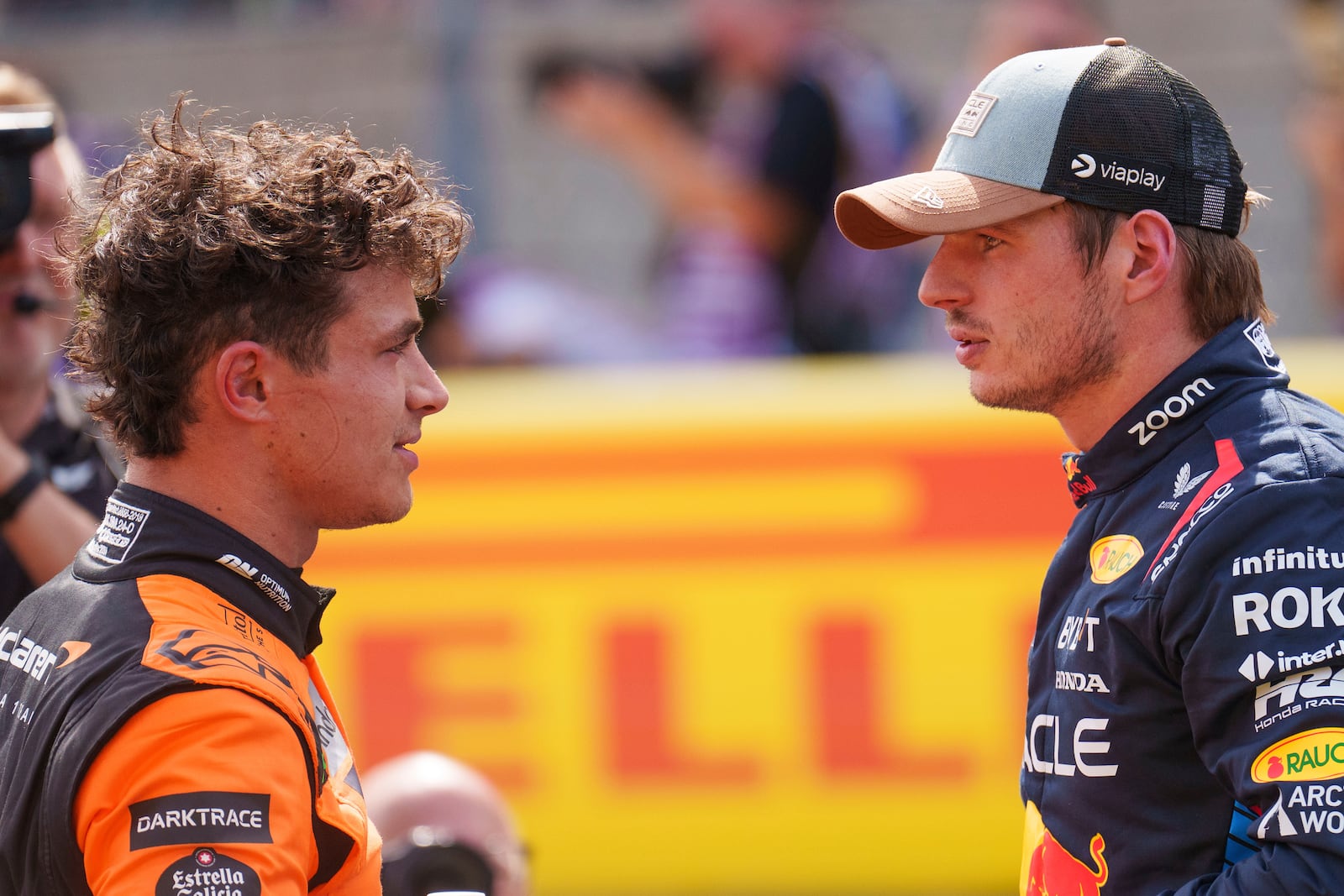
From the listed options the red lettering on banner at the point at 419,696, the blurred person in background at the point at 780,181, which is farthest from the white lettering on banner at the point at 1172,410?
the blurred person in background at the point at 780,181

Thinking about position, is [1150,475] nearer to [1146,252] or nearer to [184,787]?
[1146,252]

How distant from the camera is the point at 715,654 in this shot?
496 cm

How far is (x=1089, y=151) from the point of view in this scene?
2.12 m

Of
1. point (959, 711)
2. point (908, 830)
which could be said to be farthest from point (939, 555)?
point (908, 830)

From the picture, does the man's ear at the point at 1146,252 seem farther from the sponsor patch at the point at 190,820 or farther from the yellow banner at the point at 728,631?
the yellow banner at the point at 728,631

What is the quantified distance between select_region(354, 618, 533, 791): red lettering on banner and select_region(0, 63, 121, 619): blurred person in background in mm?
1857

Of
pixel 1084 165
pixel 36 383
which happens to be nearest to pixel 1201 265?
pixel 1084 165

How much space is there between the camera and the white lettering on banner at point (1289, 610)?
1810 mm

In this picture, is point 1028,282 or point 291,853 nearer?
point 291,853

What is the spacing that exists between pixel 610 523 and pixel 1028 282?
2.97 meters

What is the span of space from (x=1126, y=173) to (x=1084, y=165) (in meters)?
0.06

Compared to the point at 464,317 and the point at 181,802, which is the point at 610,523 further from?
the point at 181,802

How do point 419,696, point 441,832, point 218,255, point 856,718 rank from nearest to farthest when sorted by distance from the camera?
1. point 218,255
2. point 441,832
3. point 856,718
4. point 419,696

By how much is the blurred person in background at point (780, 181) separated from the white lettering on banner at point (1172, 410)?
15.6 ft
